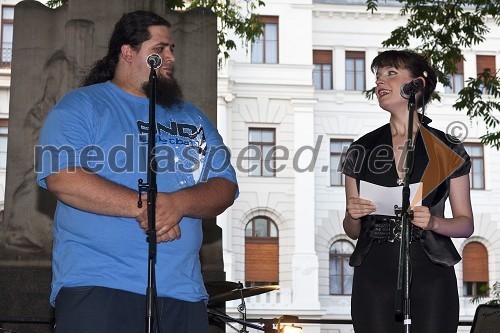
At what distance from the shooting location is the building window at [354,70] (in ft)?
113

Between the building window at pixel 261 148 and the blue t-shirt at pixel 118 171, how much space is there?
2927 centimetres

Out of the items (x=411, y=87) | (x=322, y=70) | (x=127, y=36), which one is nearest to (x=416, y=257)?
(x=411, y=87)

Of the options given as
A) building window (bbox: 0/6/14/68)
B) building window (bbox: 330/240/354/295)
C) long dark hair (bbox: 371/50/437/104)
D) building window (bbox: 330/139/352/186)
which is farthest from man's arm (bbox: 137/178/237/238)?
building window (bbox: 330/139/352/186)

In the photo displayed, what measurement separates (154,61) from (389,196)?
132 centimetres

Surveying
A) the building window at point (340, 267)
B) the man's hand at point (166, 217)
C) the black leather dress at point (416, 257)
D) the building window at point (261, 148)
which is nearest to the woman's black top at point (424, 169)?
the black leather dress at point (416, 257)

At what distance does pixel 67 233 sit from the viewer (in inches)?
131

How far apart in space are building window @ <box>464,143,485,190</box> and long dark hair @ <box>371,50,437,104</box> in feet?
100

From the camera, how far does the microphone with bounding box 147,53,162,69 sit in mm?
3581

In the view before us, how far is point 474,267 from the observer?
34.1 meters

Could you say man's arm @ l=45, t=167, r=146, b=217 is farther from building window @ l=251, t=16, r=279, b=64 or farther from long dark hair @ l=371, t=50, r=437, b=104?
building window @ l=251, t=16, r=279, b=64

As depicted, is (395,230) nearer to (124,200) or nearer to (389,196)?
(389,196)

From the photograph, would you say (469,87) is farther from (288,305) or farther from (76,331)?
(288,305)

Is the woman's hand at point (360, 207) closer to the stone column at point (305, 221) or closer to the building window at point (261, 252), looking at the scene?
the stone column at point (305, 221)

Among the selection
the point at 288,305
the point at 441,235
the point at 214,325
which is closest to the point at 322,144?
the point at 288,305
